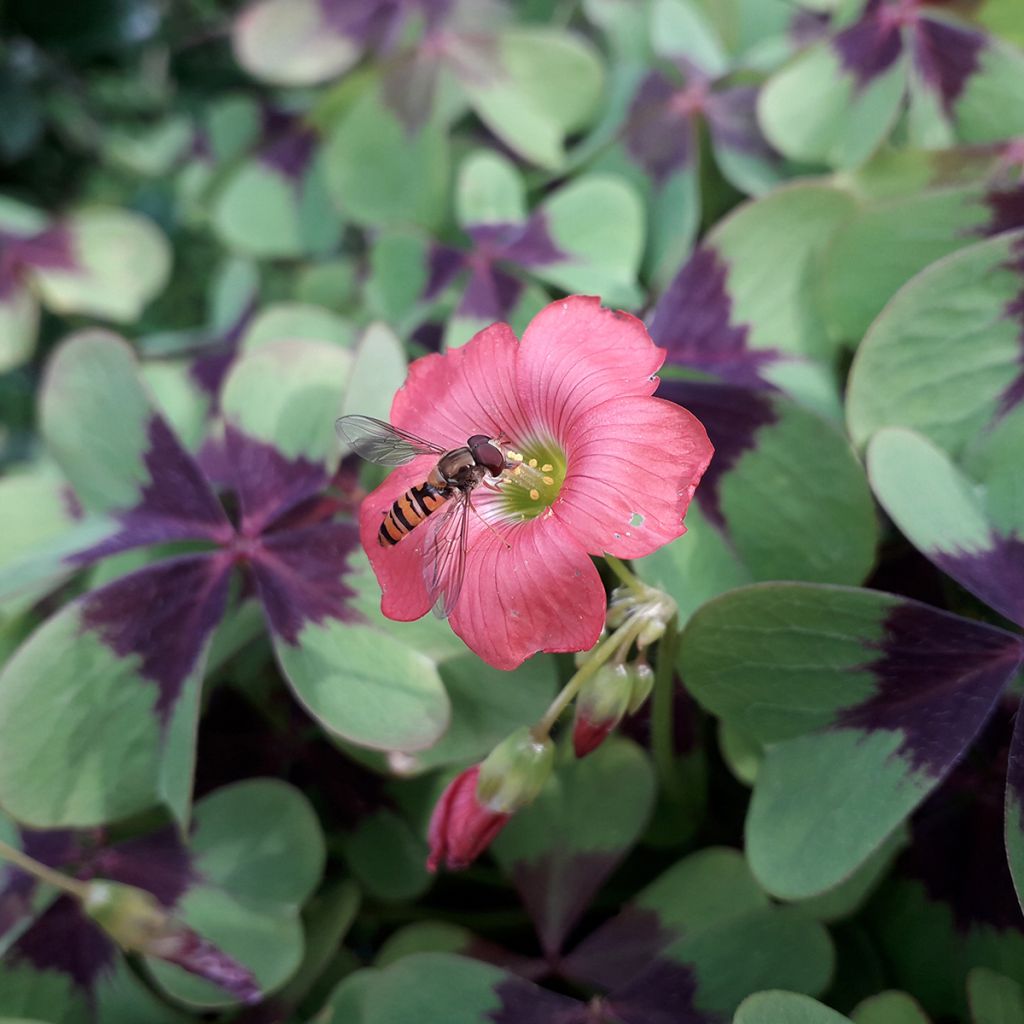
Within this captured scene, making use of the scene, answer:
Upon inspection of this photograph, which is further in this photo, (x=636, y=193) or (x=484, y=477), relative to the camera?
(x=636, y=193)

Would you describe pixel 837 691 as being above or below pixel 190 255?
above

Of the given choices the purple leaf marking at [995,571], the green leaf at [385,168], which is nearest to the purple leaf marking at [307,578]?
the purple leaf marking at [995,571]

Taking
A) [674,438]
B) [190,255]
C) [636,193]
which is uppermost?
[674,438]

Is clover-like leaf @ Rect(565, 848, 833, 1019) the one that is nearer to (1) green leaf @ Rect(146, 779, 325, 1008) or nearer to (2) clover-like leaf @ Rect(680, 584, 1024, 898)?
(2) clover-like leaf @ Rect(680, 584, 1024, 898)

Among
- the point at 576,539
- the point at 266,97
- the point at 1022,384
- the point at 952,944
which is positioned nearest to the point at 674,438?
the point at 576,539

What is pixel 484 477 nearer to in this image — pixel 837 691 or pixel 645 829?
pixel 837 691

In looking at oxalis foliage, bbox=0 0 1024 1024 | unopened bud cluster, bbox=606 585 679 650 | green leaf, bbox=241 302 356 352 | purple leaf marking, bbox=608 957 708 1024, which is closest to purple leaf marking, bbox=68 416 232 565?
oxalis foliage, bbox=0 0 1024 1024

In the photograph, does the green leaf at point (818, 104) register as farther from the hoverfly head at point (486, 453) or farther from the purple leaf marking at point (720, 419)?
the hoverfly head at point (486, 453)
